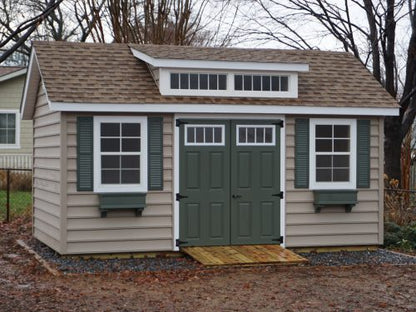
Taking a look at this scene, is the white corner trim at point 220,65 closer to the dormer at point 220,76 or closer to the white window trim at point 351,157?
the dormer at point 220,76

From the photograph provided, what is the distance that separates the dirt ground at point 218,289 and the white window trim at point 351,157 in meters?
1.79

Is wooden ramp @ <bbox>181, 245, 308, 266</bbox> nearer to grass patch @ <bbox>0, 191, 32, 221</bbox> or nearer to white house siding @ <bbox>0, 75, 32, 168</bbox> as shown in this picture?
grass patch @ <bbox>0, 191, 32, 221</bbox>

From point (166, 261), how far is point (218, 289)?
2.37 m

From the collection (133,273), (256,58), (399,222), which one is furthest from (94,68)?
(399,222)

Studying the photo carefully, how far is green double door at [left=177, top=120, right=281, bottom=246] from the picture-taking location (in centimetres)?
1295

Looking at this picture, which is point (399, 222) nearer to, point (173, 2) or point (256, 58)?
point (256, 58)

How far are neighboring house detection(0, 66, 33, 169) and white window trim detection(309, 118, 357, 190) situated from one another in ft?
50.8

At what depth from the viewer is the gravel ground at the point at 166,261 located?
1177 centimetres

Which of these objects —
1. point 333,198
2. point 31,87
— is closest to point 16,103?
point 31,87

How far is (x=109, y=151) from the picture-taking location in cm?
1249

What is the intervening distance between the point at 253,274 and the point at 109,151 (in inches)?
121

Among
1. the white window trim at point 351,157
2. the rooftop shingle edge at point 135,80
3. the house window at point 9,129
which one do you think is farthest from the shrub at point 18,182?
the white window trim at point 351,157

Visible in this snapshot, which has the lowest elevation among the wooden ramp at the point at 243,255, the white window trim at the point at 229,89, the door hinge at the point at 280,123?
the wooden ramp at the point at 243,255

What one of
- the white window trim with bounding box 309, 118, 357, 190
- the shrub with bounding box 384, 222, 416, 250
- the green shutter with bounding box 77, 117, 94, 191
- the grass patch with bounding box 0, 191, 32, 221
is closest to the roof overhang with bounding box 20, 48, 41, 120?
the green shutter with bounding box 77, 117, 94, 191
